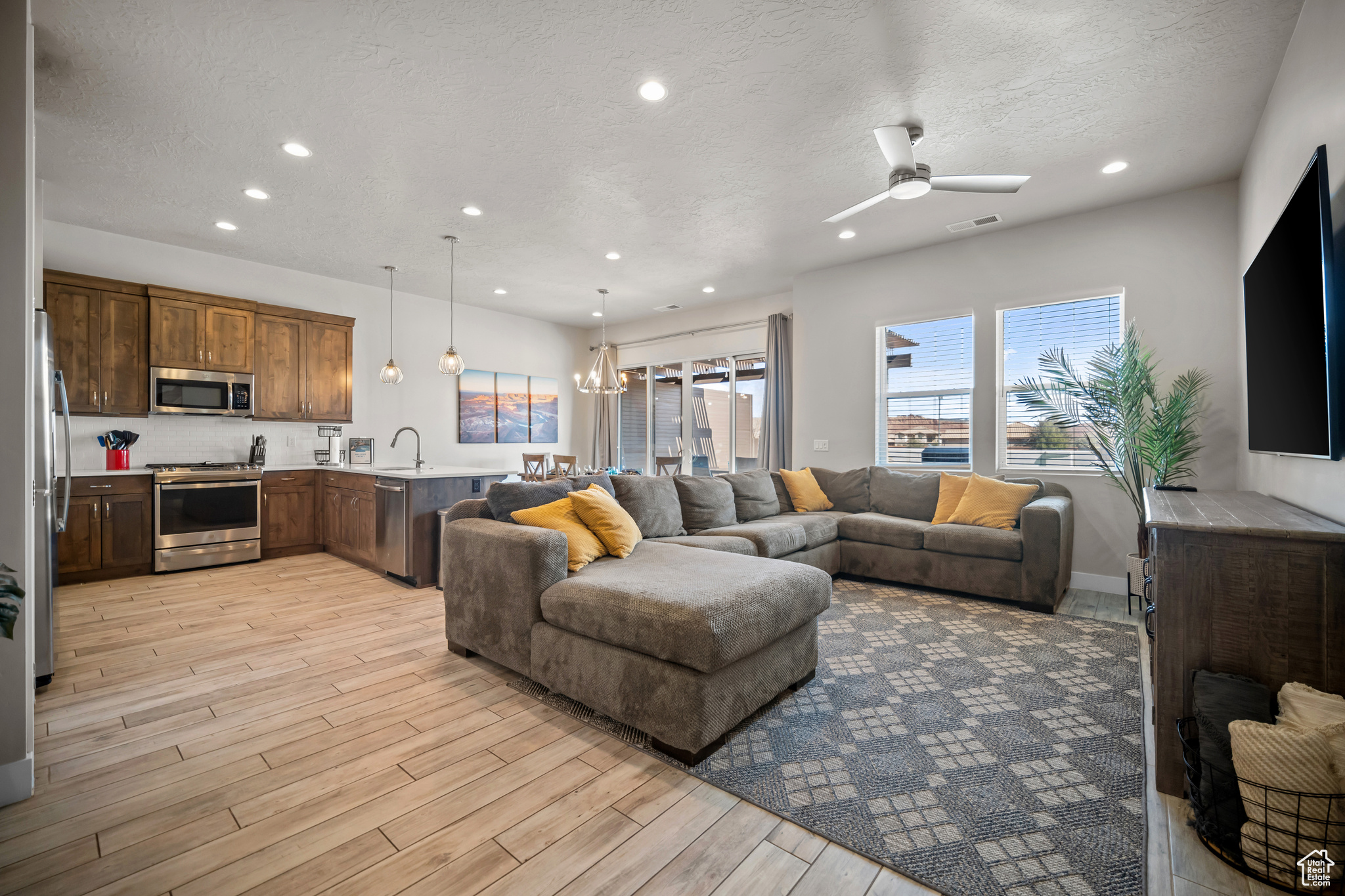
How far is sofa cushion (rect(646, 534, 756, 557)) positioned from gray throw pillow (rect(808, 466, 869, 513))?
5.96 ft

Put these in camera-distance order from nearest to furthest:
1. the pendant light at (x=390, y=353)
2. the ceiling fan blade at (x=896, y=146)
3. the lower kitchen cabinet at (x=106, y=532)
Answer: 1. the ceiling fan blade at (x=896, y=146)
2. the lower kitchen cabinet at (x=106, y=532)
3. the pendant light at (x=390, y=353)

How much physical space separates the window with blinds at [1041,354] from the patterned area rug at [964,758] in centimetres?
175

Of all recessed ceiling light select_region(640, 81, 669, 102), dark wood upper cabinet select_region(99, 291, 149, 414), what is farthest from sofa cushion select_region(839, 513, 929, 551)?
dark wood upper cabinet select_region(99, 291, 149, 414)

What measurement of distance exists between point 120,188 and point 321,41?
2.79 m

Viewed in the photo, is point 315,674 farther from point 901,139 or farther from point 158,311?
point 158,311

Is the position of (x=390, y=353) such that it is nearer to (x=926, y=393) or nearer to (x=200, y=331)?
(x=200, y=331)

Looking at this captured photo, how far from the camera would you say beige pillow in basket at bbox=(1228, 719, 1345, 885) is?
131cm

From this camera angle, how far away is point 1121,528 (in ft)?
13.9

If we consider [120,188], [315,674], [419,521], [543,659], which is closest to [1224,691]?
[543,659]

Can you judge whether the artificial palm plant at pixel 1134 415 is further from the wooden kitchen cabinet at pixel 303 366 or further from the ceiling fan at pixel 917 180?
the wooden kitchen cabinet at pixel 303 366

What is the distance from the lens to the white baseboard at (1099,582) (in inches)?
167

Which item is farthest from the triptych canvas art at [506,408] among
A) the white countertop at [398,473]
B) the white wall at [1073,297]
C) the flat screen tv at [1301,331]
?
the flat screen tv at [1301,331]

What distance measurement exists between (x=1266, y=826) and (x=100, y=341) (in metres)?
7.33

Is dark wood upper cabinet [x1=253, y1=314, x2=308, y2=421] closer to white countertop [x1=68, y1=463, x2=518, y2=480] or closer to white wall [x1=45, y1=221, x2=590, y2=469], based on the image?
white wall [x1=45, y1=221, x2=590, y2=469]
